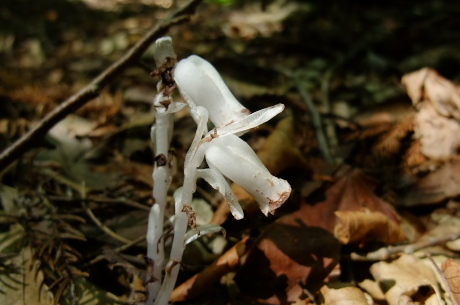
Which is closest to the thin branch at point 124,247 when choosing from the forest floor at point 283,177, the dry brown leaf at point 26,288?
the forest floor at point 283,177

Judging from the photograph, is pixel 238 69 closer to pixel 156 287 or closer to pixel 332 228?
pixel 332 228

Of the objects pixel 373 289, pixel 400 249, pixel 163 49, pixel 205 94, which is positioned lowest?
pixel 373 289

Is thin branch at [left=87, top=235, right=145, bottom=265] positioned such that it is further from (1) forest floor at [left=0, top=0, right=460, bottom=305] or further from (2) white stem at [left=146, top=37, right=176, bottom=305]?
(2) white stem at [left=146, top=37, right=176, bottom=305]

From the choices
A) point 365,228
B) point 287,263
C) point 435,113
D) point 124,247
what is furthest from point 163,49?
point 435,113

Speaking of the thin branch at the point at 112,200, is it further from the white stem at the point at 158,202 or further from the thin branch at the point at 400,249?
the thin branch at the point at 400,249

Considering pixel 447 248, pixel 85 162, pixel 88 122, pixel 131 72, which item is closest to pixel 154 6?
pixel 131 72

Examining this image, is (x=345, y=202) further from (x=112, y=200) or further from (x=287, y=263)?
(x=112, y=200)
